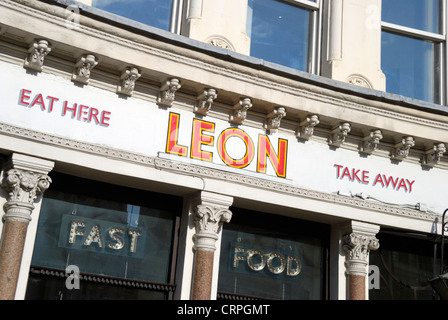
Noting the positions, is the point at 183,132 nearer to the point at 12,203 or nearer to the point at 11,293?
the point at 12,203

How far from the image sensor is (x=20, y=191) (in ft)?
32.7

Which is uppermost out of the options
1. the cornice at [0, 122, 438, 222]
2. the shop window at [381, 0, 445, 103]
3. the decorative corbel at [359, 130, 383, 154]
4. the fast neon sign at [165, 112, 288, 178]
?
the shop window at [381, 0, 445, 103]

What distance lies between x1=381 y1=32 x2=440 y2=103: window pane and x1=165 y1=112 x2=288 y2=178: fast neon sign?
9.67 ft

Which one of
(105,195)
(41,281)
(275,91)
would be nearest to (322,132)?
(275,91)

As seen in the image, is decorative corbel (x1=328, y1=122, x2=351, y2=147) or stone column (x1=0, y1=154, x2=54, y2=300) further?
decorative corbel (x1=328, y1=122, x2=351, y2=147)

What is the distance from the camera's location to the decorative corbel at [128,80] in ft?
35.3

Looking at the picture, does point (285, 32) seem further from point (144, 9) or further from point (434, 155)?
point (434, 155)

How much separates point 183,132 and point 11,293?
3589 millimetres

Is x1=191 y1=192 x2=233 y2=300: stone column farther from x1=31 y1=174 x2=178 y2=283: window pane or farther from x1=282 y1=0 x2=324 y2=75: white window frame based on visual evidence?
x1=282 y1=0 x2=324 y2=75: white window frame

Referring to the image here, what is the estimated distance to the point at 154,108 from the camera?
11.2 m

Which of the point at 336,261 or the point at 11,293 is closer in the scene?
the point at 11,293

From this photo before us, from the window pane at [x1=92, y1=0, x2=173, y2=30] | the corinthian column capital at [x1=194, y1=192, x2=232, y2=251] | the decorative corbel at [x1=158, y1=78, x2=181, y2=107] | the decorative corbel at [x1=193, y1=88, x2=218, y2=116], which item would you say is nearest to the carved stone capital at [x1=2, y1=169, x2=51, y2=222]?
the decorative corbel at [x1=158, y1=78, x2=181, y2=107]

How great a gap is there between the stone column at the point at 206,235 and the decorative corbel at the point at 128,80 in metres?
1.96

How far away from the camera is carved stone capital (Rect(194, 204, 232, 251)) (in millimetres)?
11008
